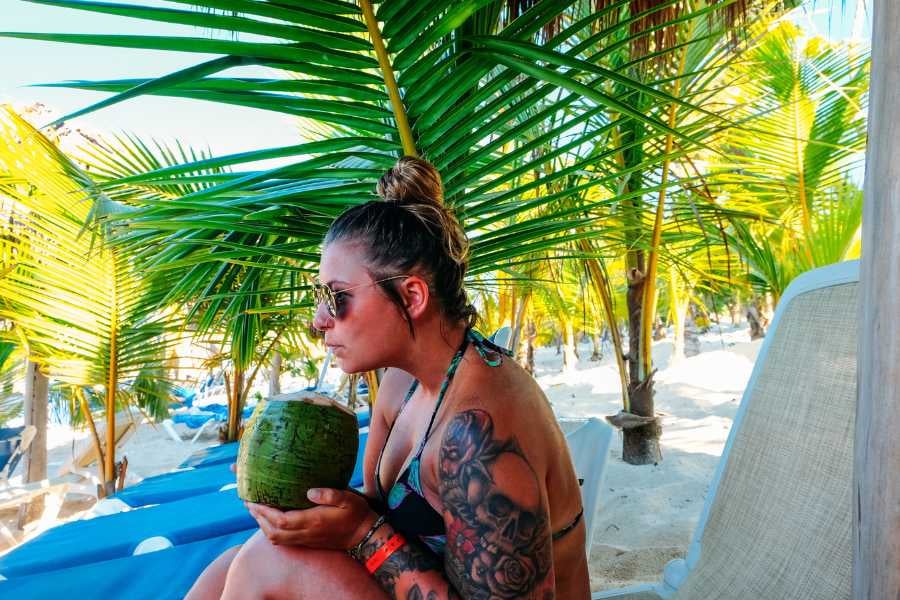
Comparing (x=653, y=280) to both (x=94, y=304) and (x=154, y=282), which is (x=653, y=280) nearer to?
(x=154, y=282)

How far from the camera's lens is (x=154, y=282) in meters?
3.65

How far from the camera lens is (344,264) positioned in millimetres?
1187

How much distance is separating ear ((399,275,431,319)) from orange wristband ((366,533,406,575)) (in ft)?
1.36

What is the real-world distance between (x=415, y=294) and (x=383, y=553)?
1.57 ft

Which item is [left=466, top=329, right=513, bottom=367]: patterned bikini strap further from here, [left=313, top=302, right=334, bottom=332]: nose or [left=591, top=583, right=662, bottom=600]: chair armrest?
[left=591, top=583, right=662, bottom=600]: chair armrest

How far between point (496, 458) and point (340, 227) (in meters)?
0.56

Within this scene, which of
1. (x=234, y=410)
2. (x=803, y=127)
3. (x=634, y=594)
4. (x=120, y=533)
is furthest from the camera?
(x=234, y=410)

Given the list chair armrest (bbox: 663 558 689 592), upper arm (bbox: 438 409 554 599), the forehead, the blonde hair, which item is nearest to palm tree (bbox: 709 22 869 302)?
chair armrest (bbox: 663 558 689 592)

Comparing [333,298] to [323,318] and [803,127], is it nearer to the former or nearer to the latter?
[323,318]

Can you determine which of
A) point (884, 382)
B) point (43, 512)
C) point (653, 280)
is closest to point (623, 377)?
point (653, 280)

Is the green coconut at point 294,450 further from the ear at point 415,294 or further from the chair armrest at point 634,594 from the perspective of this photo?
the chair armrest at point 634,594

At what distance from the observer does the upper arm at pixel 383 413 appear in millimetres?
1546

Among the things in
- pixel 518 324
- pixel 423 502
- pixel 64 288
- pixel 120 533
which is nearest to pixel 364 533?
pixel 423 502

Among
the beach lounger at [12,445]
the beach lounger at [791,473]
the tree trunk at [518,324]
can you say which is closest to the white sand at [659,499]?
the beach lounger at [791,473]
